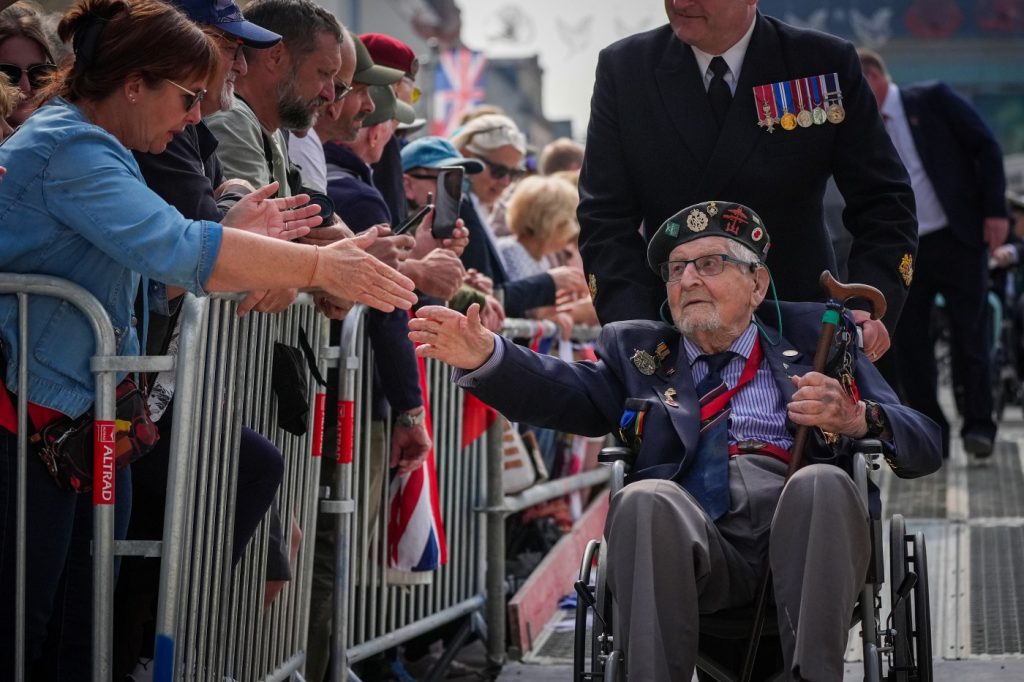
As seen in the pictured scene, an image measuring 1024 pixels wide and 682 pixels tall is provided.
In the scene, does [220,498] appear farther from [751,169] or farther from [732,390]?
[751,169]

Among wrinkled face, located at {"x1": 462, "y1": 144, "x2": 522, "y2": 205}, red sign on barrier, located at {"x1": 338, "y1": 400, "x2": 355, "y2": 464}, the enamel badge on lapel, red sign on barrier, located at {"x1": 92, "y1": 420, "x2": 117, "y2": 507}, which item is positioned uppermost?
wrinkled face, located at {"x1": 462, "y1": 144, "x2": 522, "y2": 205}

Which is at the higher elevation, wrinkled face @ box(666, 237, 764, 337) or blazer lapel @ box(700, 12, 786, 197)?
blazer lapel @ box(700, 12, 786, 197)

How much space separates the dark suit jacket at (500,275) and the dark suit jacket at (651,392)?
232cm

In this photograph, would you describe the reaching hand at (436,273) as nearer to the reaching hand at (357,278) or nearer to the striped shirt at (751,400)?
the striped shirt at (751,400)

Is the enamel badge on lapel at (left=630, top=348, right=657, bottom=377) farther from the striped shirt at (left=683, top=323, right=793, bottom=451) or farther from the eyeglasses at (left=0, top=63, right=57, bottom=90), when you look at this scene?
the eyeglasses at (left=0, top=63, right=57, bottom=90)

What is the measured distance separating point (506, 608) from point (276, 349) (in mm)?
2231

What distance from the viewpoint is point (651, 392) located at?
4027 mm

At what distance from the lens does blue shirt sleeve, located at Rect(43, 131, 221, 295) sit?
3137mm

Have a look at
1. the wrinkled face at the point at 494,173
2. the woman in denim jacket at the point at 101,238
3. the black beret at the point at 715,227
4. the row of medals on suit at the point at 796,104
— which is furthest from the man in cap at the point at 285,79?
the wrinkled face at the point at 494,173

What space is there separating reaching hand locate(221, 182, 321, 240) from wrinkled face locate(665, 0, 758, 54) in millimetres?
1535

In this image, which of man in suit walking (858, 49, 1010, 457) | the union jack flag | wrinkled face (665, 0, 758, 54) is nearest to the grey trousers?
wrinkled face (665, 0, 758, 54)

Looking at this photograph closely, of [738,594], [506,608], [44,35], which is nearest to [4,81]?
[44,35]

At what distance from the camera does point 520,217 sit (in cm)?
735

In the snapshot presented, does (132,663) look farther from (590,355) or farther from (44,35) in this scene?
(590,355)
